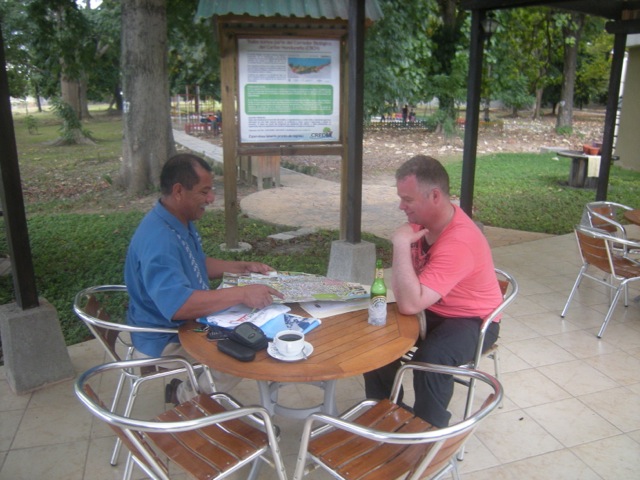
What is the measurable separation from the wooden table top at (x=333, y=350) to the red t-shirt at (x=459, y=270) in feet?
0.75

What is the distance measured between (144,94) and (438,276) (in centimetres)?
763

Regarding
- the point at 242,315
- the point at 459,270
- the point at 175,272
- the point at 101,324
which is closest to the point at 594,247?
the point at 459,270

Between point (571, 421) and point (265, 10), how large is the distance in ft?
13.3

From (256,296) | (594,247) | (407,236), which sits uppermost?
(407,236)

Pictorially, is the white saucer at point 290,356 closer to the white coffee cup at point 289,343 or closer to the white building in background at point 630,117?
the white coffee cup at point 289,343

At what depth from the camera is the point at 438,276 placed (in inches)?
92.1

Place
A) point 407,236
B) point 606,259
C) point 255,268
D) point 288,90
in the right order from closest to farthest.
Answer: point 407,236
point 255,268
point 606,259
point 288,90

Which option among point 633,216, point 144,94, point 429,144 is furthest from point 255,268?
point 429,144

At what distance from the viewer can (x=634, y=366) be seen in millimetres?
3555

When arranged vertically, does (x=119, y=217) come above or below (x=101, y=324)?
below

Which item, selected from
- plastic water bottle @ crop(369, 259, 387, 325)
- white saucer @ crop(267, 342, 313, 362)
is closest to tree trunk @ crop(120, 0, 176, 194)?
plastic water bottle @ crop(369, 259, 387, 325)

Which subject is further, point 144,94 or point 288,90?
point 144,94

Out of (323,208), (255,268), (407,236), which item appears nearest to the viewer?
(407,236)

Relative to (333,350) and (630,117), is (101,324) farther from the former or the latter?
(630,117)
